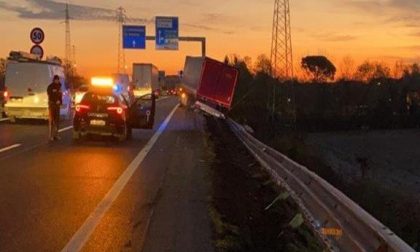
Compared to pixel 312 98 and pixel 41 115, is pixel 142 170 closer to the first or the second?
pixel 41 115

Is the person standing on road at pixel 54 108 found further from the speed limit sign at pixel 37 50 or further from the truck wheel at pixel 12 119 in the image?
the speed limit sign at pixel 37 50

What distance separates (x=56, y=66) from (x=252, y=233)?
22.7 metres

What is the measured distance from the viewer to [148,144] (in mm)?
20672

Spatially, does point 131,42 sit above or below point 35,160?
above

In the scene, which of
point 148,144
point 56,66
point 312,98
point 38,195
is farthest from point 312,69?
point 38,195

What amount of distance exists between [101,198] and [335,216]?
16.0ft

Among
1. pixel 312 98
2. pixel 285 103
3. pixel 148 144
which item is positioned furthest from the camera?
pixel 312 98

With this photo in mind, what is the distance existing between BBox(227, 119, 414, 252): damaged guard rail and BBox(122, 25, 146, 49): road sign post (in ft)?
150

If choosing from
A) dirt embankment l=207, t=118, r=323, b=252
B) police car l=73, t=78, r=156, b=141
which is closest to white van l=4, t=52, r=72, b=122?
police car l=73, t=78, r=156, b=141

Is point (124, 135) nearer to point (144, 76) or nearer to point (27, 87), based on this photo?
point (27, 87)

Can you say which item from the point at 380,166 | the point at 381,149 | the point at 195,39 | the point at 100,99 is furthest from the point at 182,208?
the point at 381,149

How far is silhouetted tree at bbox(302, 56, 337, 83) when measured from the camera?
4980 inches

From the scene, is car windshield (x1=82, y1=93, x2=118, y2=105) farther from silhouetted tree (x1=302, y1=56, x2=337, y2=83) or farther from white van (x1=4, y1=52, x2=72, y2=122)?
silhouetted tree (x1=302, y1=56, x2=337, y2=83)

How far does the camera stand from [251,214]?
10148 millimetres
